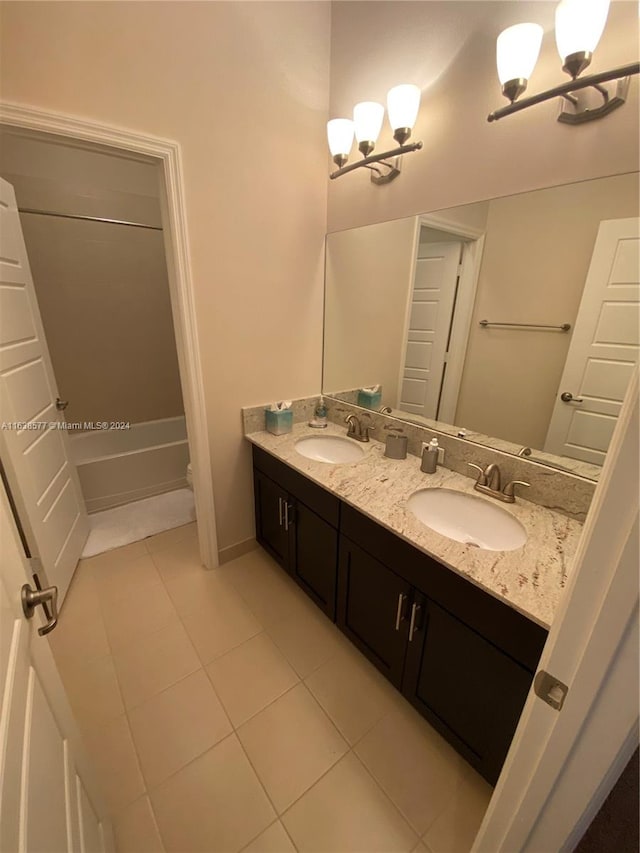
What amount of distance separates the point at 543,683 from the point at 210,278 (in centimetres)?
173

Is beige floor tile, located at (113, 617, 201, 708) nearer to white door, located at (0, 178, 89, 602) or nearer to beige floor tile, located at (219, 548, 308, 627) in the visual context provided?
beige floor tile, located at (219, 548, 308, 627)

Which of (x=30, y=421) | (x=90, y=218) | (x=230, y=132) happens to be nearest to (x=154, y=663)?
(x=30, y=421)

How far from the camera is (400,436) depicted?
5.43 ft

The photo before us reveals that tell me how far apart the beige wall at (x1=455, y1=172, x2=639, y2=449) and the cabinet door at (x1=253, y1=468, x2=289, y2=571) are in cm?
103

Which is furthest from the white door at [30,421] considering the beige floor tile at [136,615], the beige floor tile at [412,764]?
the beige floor tile at [412,764]

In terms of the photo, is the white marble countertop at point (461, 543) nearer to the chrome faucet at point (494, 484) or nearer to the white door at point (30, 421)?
the chrome faucet at point (494, 484)

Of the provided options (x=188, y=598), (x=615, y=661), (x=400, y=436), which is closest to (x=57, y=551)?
(x=188, y=598)

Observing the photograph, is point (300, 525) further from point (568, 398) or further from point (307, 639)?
point (568, 398)

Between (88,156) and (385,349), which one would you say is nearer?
(385,349)

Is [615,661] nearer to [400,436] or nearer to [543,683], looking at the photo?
[543,683]

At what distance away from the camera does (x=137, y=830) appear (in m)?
1.03

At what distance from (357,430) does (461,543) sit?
92 centimetres

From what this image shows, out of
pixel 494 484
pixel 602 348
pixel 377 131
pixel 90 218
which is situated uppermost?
pixel 377 131

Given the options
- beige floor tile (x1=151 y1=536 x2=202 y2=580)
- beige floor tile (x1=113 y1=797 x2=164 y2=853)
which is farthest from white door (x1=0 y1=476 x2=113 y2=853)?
beige floor tile (x1=151 y1=536 x2=202 y2=580)
